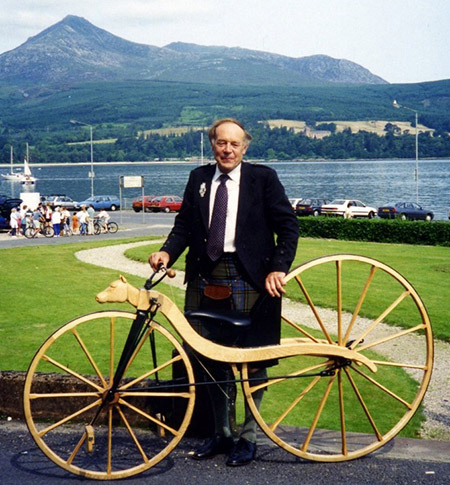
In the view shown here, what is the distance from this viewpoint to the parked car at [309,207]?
5578 cm

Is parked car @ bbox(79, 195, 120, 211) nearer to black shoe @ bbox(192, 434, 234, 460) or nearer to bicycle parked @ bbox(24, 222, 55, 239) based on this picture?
bicycle parked @ bbox(24, 222, 55, 239)

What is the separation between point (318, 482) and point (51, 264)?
1960 centimetres

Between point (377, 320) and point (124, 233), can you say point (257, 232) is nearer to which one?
point (377, 320)

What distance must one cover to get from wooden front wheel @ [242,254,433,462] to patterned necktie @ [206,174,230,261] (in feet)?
1.61

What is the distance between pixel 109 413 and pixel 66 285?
13.4 m

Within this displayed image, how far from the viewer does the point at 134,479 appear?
15.2 ft

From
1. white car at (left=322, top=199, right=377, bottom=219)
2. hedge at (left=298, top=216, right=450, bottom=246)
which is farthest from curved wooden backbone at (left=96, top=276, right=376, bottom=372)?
white car at (left=322, top=199, right=377, bottom=219)

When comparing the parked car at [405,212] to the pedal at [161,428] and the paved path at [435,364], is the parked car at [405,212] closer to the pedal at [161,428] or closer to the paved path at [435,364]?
the paved path at [435,364]

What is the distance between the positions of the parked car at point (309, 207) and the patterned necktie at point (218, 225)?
50.9 meters

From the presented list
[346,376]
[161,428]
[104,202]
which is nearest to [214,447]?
[161,428]

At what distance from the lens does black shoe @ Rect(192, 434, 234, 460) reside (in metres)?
4.95

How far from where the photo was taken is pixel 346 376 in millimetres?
9023

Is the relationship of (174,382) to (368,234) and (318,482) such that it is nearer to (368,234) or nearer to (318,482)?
(318,482)

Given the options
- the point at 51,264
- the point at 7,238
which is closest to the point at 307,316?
the point at 51,264
